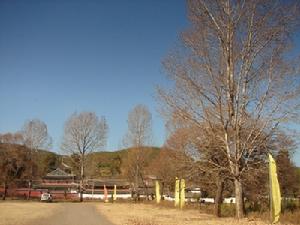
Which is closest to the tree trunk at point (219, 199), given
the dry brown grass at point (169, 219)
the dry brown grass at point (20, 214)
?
the dry brown grass at point (169, 219)

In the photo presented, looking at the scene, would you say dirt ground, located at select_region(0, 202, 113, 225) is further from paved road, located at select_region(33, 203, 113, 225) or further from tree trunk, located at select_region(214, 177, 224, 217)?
tree trunk, located at select_region(214, 177, 224, 217)

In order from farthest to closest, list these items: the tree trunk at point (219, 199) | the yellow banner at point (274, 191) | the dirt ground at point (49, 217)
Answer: the tree trunk at point (219, 199), the dirt ground at point (49, 217), the yellow banner at point (274, 191)

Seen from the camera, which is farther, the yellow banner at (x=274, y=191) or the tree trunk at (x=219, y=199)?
the tree trunk at (x=219, y=199)

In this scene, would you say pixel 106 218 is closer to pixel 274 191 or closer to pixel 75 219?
pixel 75 219

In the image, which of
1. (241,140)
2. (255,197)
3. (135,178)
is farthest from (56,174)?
(241,140)

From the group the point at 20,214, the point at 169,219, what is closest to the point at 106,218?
the point at 169,219

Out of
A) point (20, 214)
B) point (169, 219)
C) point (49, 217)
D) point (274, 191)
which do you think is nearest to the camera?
point (274, 191)

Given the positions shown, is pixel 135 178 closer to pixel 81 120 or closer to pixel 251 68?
pixel 81 120

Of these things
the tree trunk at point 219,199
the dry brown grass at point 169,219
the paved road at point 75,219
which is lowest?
the paved road at point 75,219

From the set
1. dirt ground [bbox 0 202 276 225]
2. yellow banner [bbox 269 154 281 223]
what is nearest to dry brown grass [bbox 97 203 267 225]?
dirt ground [bbox 0 202 276 225]

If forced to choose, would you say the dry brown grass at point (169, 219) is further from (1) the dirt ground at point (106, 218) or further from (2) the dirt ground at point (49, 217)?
(2) the dirt ground at point (49, 217)

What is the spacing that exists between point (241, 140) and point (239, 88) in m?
2.40

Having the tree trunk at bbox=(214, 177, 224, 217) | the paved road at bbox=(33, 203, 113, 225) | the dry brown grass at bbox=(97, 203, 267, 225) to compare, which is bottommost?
the paved road at bbox=(33, 203, 113, 225)

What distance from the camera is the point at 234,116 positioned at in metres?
19.0
